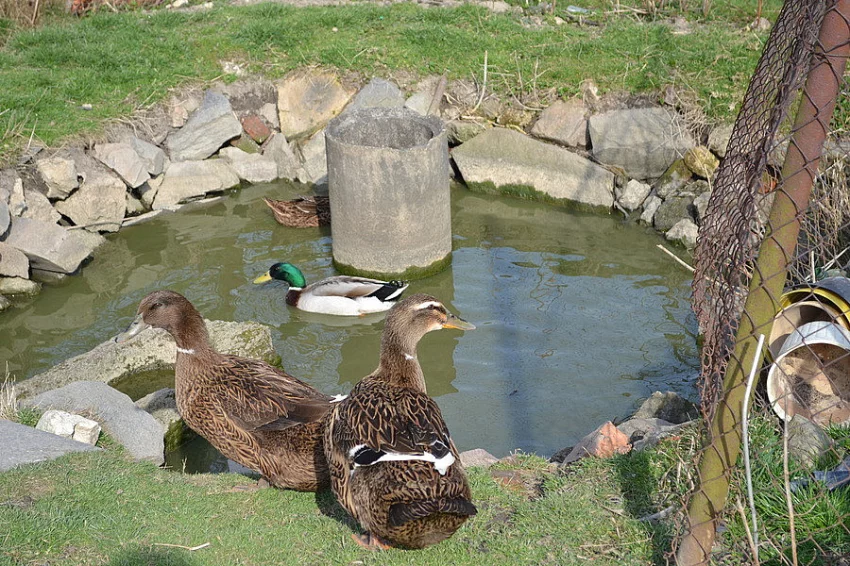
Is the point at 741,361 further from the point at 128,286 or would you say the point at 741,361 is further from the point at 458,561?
the point at 128,286

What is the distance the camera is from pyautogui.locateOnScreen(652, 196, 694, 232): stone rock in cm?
998

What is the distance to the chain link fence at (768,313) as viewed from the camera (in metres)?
2.69

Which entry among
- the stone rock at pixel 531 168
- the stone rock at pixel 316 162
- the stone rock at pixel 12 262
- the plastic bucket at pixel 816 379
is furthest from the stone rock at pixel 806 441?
the stone rock at pixel 316 162

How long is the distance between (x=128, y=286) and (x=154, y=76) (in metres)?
3.79

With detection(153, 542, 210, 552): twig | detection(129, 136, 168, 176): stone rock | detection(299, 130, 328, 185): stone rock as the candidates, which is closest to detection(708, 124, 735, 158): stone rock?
detection(299, 130, 328, 185): stone rock

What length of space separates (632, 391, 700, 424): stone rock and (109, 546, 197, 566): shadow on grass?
3.25 metres

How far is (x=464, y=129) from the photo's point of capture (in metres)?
11.4

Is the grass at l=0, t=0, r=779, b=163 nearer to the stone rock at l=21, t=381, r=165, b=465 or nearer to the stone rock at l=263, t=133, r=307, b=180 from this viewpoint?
the stone rock at l=263, t=133, r=307, b=180

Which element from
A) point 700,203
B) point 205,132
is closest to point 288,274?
point 205,132

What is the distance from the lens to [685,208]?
32.8ft

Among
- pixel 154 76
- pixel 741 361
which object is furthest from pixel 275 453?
pixel 154 76

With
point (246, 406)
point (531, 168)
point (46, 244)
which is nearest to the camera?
point (246, 406)

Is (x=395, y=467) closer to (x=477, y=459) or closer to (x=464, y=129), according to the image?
(x=477, y=459)

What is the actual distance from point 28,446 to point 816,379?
4539 mm
